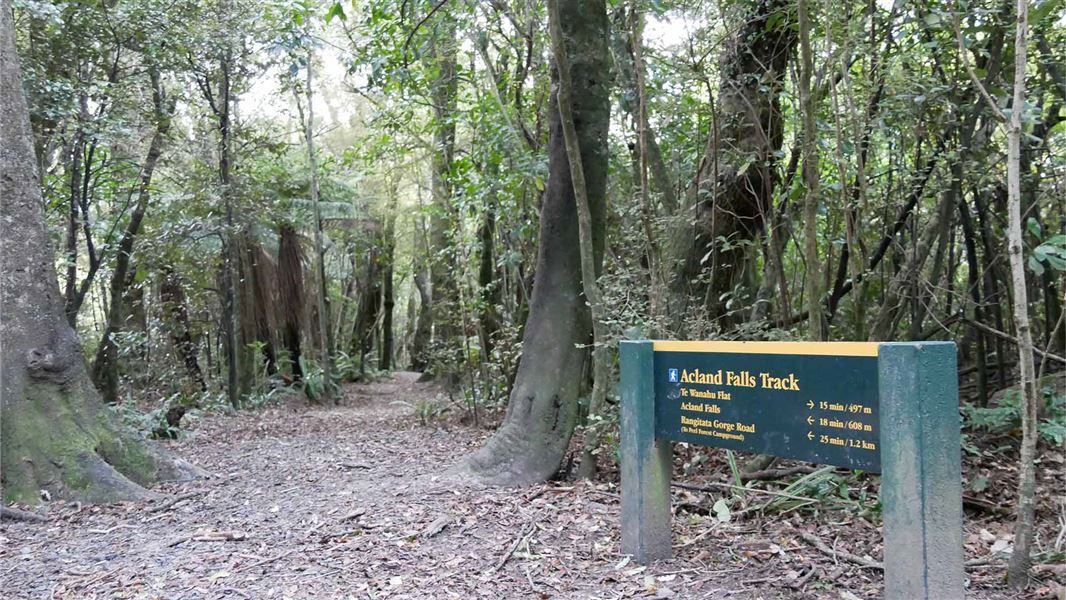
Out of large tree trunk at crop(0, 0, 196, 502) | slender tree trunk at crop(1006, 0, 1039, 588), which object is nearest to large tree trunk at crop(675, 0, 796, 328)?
slender tree trunk at crop(1006, 0, 1039, 588)

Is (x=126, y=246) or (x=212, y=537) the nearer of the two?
(x=212, y=537)

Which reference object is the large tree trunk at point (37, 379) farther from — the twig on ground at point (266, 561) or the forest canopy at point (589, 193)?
the twig on ground at point (266, 561)

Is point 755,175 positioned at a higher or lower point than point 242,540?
higher

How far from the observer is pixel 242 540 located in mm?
5102

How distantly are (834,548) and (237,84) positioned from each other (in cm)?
1239

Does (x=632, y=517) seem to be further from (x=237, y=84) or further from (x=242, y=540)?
(x=237, y=84)

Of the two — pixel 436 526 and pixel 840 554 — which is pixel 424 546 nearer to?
pixel 436 526

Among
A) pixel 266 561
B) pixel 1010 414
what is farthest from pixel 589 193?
pixel 1010 414

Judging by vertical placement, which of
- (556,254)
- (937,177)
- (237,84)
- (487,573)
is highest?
(237,84)

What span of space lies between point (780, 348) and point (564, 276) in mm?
3178

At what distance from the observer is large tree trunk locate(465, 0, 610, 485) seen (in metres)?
6.69

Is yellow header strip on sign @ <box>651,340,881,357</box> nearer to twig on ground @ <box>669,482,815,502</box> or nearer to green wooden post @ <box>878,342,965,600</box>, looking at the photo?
green wooden post @ <box>878,342,965,600</box>

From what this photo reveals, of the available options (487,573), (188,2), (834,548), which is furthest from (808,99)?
(188,2)

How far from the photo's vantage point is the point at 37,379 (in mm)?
6375
